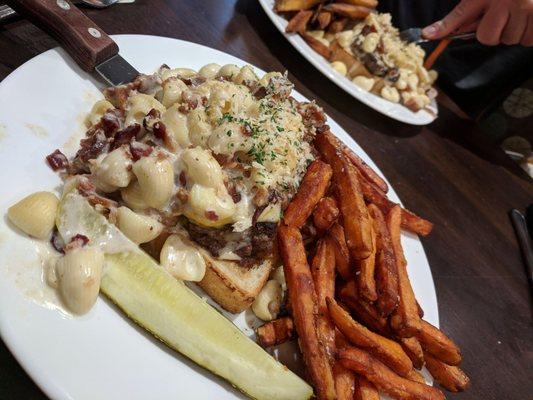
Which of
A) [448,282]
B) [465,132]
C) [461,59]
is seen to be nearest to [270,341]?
[448,282]

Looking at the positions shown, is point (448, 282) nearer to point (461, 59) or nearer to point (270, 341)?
point (270, 341)

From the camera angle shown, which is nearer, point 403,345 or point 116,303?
point 116,303

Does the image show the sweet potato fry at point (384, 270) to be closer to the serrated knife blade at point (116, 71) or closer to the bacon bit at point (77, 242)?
the bacon bit at point (77, 242)

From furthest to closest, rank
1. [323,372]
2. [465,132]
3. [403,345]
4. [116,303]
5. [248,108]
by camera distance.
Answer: [465,132], [248,108], [403,345], [323,372], [116,303]

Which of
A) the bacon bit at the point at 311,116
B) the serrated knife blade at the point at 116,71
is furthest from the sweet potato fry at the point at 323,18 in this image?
the serrated knife blade at the point at 116,71

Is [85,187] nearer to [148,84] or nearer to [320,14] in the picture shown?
[148,84]

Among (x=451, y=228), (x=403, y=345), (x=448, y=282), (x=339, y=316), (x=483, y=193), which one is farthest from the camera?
(x=483, y=193)

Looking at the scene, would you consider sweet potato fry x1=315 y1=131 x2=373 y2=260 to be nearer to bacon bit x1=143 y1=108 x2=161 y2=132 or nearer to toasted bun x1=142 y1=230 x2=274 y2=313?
toasted bun x1=142 y1=230 x2=274 y2=313

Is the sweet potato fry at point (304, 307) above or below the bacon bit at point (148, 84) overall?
below
